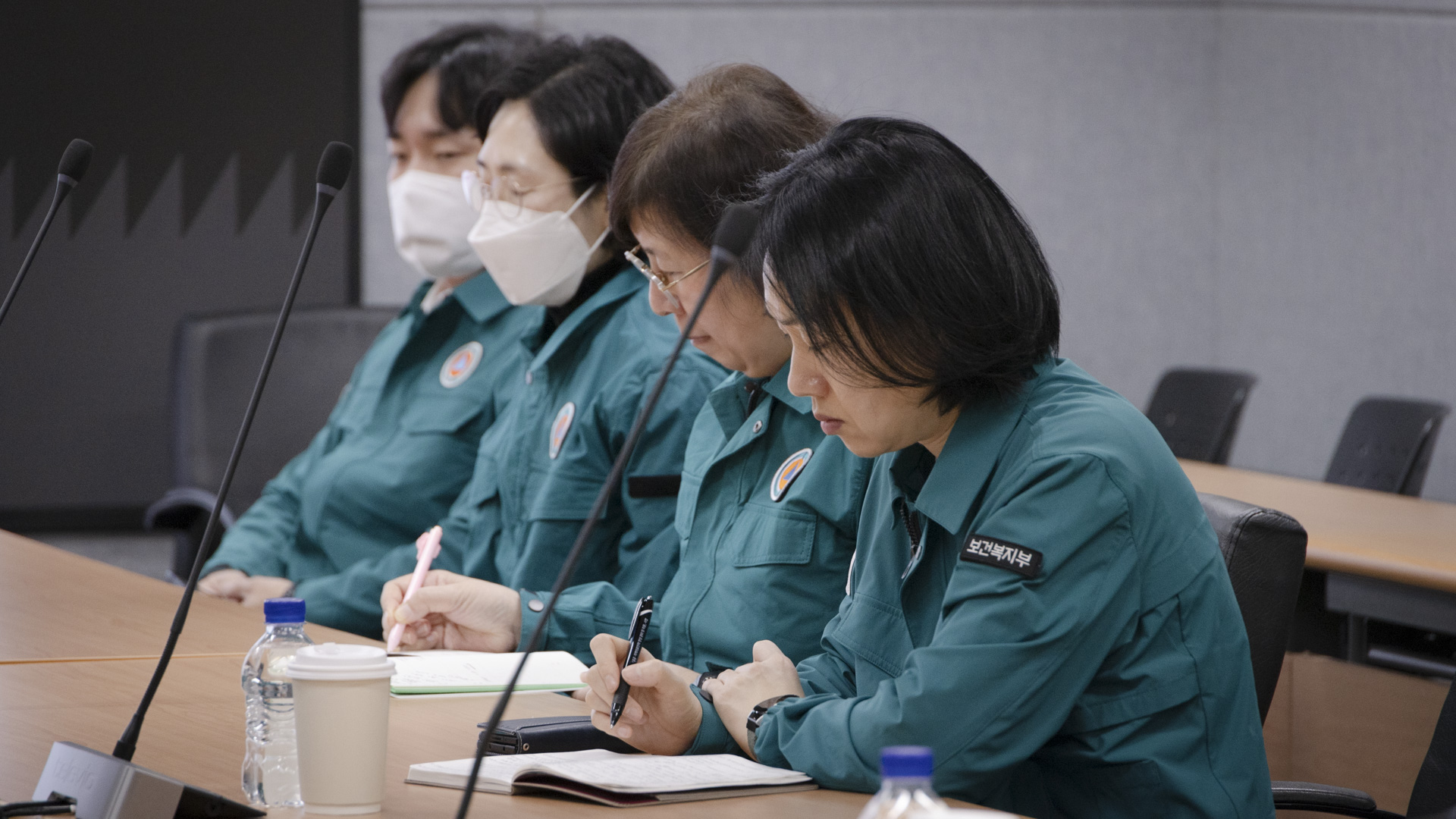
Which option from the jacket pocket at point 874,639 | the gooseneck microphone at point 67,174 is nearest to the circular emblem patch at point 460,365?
the gooseneck microphone at point 67,174

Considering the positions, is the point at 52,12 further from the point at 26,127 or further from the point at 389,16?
the point at 389,16

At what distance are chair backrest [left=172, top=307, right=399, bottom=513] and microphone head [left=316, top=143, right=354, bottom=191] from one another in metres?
2.14

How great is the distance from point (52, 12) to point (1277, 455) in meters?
4.45

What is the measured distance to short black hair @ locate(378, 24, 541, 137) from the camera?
9.05 feet

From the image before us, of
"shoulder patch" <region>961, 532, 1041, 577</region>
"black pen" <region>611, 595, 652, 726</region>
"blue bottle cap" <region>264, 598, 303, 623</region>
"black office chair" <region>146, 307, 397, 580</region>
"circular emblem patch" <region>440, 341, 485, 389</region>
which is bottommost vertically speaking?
"black office chair" <region>146, 307, 397, 580</region>

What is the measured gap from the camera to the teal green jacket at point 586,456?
2.03m

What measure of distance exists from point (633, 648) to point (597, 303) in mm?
967

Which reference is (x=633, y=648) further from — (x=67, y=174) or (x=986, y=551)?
(x=67, y=174)

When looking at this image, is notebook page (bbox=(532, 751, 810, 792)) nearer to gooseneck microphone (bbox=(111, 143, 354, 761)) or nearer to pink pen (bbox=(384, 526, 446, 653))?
gooseneck microphone (bbox=(111, 143, 354, 761))

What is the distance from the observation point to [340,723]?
1.11 metres

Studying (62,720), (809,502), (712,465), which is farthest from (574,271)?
(62,720)

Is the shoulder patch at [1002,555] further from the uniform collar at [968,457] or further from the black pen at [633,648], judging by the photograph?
the black pen at [633,648]

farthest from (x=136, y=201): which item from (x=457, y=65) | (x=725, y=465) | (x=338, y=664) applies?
(x=338, y=664)

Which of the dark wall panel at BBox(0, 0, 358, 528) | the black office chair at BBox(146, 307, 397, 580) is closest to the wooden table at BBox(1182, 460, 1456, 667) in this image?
the black office chair at BBox(146, 307, 397, 580)
